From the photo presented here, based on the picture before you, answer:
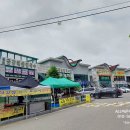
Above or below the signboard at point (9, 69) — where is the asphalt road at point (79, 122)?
below

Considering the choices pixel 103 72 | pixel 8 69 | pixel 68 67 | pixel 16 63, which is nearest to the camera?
pixel 8 69

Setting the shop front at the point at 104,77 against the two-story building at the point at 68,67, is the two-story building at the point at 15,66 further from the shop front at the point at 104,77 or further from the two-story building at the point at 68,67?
the shop front at the point at 104,77

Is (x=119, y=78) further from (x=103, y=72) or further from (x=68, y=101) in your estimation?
(x=68, y=101)

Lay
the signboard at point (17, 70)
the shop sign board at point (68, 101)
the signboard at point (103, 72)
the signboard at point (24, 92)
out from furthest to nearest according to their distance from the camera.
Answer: the signboard at point (103, 72) → the signboard at point (17, 70) → the shop sign board at point (68, 101) → the signboard at point (24, 92)

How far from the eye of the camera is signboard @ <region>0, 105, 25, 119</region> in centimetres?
1540

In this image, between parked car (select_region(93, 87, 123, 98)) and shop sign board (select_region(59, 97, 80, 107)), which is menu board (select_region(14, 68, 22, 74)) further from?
parked car (select_region(93, 87, 123, 98))

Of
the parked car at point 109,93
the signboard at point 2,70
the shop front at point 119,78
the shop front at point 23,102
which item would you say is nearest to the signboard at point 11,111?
the shop front at point 23,102

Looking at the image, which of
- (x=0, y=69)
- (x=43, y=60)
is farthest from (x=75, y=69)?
(x=0, y=69)

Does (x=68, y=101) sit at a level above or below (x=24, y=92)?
below

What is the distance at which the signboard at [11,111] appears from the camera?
50.5 feet

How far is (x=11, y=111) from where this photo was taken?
16344 millimetres

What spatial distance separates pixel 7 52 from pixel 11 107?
2107 cm

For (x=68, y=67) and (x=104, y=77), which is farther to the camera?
(x=104, y=77)

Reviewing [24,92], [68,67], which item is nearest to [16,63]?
[24,92]
